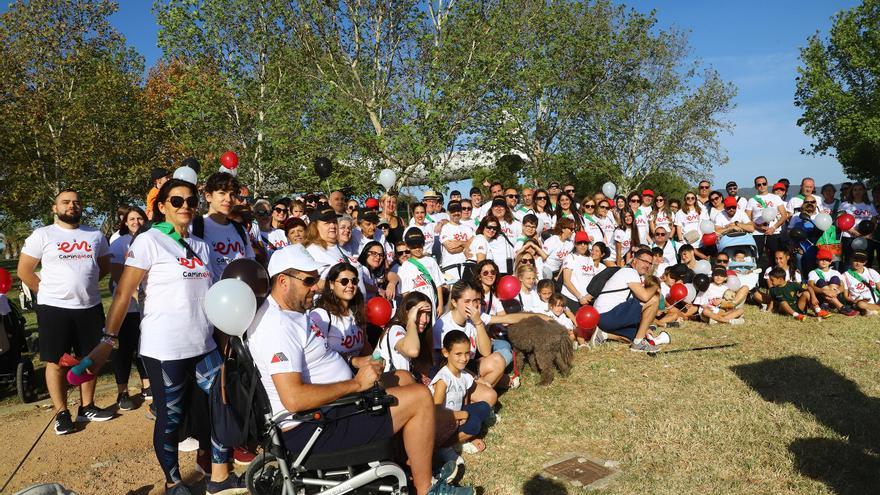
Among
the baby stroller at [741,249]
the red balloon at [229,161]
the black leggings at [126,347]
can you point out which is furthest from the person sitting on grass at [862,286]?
the black leggings at [126,347]

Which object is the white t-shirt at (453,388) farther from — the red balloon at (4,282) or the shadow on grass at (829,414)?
the red balloon at (4,282)

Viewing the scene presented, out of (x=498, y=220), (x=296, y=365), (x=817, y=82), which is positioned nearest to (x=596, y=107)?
(x=817, y=82)

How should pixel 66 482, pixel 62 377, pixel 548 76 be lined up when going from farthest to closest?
pixel 548 76 → pixel 62 377 → pixel 66 482

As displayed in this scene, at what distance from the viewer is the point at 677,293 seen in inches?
351

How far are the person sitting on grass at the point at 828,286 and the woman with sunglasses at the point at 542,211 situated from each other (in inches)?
165

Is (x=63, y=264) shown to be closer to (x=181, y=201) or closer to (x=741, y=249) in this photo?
(x=181, y=201)

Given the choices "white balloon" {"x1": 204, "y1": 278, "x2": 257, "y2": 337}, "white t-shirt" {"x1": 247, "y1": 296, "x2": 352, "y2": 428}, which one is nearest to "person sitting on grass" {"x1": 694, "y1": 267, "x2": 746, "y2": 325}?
"white t-shirt" {"x1": 247, "y1": 296, "x2": 352, "y2": 428}

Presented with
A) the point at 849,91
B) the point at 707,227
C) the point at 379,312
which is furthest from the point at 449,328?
the point at 849,91

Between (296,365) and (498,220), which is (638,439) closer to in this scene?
(296,365)

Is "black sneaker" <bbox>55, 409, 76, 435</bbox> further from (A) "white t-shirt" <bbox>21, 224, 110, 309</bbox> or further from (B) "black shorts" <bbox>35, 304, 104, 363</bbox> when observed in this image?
(A) "white t-shirt" <bbox>21, 224, 110, 309</bbox>

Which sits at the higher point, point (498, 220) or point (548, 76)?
point (548, 76)

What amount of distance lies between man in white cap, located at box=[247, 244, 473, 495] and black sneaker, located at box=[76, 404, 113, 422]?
301 cm

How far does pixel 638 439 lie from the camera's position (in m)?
4.46

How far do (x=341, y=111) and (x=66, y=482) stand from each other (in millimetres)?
12474
